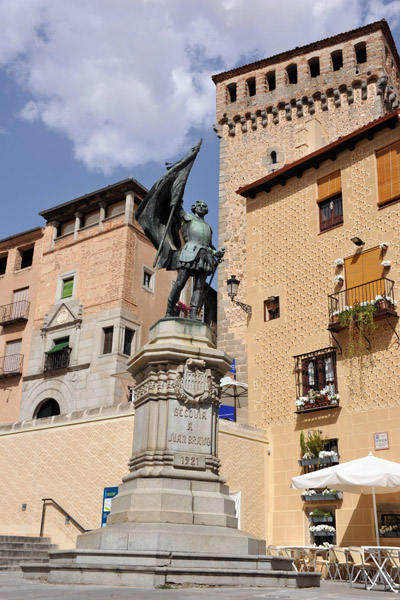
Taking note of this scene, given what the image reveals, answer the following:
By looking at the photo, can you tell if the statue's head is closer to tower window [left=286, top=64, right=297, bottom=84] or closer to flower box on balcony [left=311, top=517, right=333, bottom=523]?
flower box on balcony [left=311, top=517, right=333, bottom=523]

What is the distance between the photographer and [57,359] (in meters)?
28.6

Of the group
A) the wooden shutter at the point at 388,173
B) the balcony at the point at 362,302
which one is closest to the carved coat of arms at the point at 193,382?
the balcony at the point at 362,302

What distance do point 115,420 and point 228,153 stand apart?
661 inches

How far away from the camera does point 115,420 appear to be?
16938mm

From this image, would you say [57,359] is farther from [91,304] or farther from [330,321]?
[330,321]

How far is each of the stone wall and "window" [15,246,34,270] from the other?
1496 centimetres

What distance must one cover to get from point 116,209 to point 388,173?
49.5 ft

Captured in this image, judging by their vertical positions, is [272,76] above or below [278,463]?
above

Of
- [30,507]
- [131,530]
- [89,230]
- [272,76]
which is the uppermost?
[272,76]

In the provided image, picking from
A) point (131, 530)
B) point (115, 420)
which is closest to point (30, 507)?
point (115, 420)

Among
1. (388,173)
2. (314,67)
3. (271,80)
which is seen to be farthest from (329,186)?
(271,80)

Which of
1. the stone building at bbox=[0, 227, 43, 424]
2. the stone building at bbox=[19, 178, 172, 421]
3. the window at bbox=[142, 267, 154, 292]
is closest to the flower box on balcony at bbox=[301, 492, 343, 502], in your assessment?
the stone building at bbox=[19, 178, 172, 421]

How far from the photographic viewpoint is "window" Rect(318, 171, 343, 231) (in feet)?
65.1

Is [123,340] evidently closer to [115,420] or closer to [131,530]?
[115,420]
